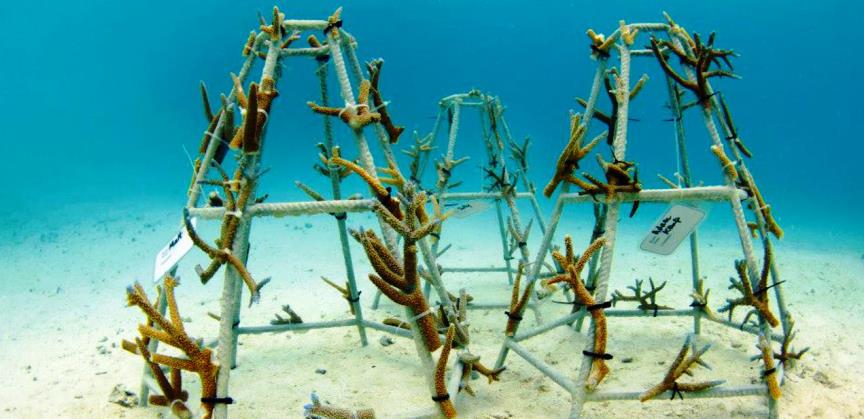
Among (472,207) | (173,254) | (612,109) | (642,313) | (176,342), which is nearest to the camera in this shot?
(176,342)

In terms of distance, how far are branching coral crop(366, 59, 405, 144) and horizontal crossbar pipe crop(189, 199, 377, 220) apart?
67cm

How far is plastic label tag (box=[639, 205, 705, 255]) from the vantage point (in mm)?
2824

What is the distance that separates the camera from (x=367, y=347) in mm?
4332

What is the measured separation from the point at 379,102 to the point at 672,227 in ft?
6.67

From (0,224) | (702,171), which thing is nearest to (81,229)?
(0,224)

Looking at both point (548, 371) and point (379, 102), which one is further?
point (379, 102)

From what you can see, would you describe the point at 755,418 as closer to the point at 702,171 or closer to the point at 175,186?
the point at 175,186

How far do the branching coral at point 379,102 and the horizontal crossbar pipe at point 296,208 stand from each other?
67cm

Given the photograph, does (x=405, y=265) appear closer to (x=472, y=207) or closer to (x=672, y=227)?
(x=672, y=227)

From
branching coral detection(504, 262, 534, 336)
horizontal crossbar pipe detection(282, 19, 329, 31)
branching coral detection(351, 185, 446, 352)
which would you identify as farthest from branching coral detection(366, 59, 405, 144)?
branching coral detection(504, 262, 534, 336)

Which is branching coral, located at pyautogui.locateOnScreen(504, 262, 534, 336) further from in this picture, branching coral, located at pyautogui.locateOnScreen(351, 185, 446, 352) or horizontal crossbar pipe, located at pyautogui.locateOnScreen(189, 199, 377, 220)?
horizontal crossbar pipe, located at pyautogui.locateOnScreen(189, 199, 377, 220)

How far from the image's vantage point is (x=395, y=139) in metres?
3.15

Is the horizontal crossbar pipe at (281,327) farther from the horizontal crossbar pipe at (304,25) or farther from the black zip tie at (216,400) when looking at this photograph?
the horizontal crossbar pipe at (304,25)

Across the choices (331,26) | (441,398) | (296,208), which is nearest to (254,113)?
(296,208)
